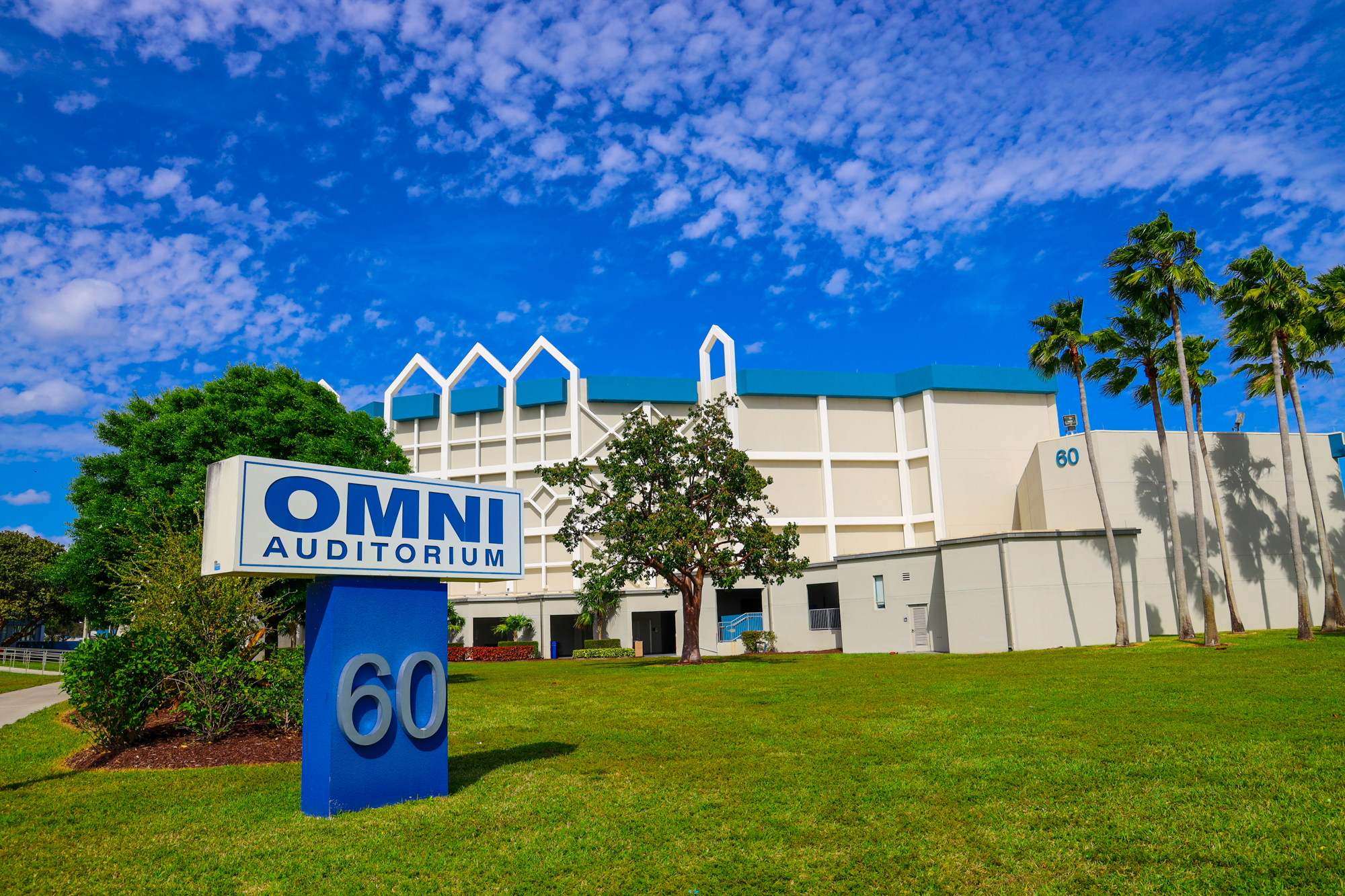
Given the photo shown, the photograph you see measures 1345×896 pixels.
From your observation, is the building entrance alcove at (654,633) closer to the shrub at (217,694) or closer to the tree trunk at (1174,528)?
the tree trunk at (1174,528)

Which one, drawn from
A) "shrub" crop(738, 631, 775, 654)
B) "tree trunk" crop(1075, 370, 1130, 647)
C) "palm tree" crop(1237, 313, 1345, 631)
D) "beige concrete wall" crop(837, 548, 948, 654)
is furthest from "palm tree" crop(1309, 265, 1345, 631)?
"shrub" crop(738, 631, 775, 654)

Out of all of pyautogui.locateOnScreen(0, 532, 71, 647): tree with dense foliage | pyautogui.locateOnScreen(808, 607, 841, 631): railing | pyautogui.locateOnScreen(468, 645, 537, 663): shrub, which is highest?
pyautogui.locateOnScreen(0, 532, 71, 647): tree with dense foliage

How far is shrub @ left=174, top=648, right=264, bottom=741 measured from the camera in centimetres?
1378

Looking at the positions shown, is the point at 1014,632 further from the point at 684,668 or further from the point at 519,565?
the point at 519,565

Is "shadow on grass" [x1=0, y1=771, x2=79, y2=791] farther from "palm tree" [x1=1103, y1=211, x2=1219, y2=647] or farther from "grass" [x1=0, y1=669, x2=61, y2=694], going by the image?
"palm tree" [x1=1103, y1=211, x2=1219, y2=647]

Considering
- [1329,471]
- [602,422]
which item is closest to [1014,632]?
[1329,471]

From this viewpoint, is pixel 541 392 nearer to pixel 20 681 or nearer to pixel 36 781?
pixel 20 681

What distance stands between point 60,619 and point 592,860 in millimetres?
85227

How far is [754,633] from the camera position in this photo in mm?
43875

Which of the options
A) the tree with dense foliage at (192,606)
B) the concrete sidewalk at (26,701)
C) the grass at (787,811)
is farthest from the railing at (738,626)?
the tree with dense foliage at (192,606)

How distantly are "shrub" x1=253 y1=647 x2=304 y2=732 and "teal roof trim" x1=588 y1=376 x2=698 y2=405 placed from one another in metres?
43.8

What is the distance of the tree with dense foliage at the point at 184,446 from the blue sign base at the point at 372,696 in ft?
46.8

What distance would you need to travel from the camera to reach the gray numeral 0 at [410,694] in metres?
9.61

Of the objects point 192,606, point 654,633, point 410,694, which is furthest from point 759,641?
point 410,694
